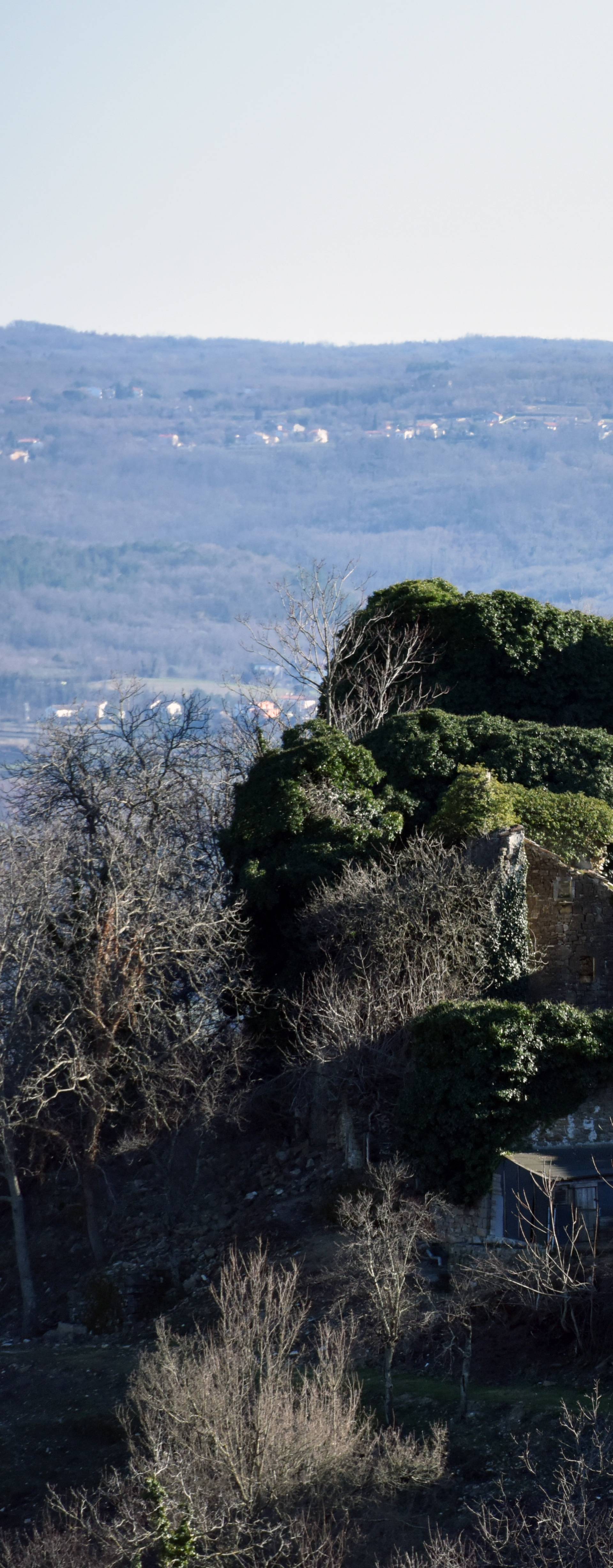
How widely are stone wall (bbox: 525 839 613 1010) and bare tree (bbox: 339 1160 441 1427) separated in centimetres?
462

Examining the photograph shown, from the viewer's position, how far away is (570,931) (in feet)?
91.1

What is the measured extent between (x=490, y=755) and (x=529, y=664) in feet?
16.4

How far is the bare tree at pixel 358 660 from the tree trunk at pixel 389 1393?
656 inches

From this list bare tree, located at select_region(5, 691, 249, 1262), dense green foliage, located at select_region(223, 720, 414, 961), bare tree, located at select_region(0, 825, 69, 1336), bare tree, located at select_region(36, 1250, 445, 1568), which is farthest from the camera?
dense green foliage, located at select_region(223, 720, 414, 961)

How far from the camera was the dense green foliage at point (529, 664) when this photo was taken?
1428 inches

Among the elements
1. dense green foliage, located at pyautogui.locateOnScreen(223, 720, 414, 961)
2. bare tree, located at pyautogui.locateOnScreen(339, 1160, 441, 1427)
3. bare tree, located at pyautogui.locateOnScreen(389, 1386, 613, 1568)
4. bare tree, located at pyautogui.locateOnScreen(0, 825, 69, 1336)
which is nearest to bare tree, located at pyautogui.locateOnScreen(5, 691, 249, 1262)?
bare tree, located at pyautogui.locateOnScreen(0, 825, 69, 1336)

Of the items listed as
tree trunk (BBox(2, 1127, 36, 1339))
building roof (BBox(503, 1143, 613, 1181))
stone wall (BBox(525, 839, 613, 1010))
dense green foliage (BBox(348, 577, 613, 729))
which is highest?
A: dense green foliage (BBox(348, 577, 613, 729))

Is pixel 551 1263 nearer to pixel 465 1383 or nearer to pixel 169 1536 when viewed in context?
pixel 465 1383

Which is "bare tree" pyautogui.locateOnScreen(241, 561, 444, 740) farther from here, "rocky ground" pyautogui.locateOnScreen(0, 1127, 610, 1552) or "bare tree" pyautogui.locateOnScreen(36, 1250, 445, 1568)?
"bare tree" pyautogui.locateOnScreen(36, 1250, 445, 1568)

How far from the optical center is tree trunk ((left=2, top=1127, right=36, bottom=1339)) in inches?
1094

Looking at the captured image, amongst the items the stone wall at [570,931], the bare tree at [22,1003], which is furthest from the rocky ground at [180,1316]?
the stone wall at [570,931]

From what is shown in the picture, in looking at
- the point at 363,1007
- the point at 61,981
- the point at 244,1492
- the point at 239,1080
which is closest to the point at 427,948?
the point at 363,1007

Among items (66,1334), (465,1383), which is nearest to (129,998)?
(66,1334)

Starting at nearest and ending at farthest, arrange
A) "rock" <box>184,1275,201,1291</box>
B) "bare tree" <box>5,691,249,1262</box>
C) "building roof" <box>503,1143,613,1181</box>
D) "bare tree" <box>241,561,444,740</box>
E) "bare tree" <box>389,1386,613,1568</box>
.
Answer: "bare tree" <box>389,1386,613,1568</box> < "building roof" <box>503,1143,613,1181</box> < "rock" <box>184,1275,201,1291</box> < "bare tree" <box>5,691,249,1262</box> < "bare tree" <box>241,561,444,740</box>
